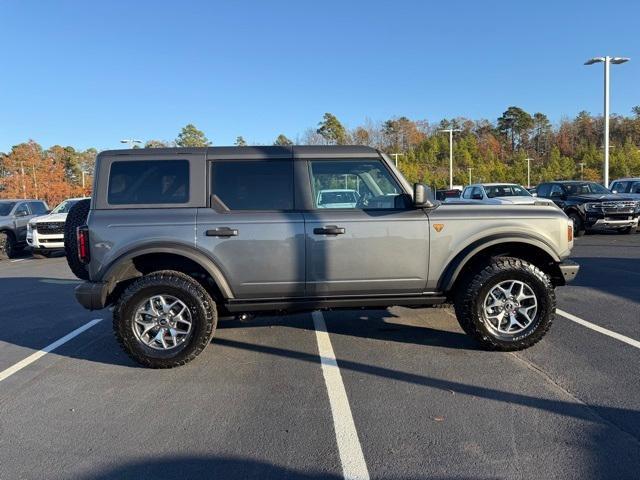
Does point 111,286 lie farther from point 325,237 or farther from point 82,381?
point 325,237

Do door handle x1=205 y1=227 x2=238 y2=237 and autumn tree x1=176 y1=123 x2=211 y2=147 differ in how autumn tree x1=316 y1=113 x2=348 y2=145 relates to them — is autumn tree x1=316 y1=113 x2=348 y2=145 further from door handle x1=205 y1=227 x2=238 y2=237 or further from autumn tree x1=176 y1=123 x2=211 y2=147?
door handle x1=205 y1=227 x2=238 y2=237

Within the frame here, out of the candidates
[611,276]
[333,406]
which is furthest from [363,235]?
[611,276]

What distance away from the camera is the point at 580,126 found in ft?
284

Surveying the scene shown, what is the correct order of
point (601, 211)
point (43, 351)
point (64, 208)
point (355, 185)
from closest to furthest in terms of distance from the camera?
point (355, 185), point (43, 351), point (601, 211), point (64, 208)

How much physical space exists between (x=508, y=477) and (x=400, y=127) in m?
89.1

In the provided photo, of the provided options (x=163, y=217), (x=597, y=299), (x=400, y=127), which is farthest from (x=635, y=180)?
(x=400, y=127)

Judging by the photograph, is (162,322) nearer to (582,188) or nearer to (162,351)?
(162,351)

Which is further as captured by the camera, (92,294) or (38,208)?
(38,208)

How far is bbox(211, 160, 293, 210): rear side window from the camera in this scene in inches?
195

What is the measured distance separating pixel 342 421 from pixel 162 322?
2.09m

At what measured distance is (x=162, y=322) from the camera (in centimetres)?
481

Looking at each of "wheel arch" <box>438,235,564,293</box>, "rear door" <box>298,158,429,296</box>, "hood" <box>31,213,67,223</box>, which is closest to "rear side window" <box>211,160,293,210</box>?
"rear door" <box>298,158,429,296</box>

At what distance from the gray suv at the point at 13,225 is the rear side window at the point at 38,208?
105 millimetres

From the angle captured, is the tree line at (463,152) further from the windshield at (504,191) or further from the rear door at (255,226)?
the rear door at (255,226)
